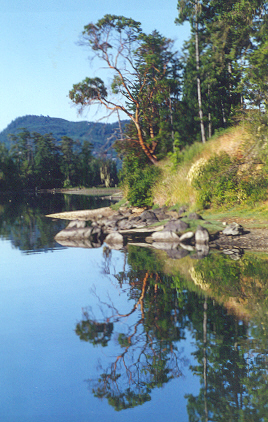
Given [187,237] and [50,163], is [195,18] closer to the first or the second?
[187,237]

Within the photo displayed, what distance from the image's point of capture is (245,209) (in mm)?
14406

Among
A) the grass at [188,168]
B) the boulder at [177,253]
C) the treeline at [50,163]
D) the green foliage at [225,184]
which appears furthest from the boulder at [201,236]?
the treeline at [50,163]

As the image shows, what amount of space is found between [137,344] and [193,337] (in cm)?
75

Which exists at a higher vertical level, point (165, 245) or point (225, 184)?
point (225, 184)

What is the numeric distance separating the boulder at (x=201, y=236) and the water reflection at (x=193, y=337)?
3536mm

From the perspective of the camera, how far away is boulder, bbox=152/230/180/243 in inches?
520

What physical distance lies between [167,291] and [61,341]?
2601 millimetres

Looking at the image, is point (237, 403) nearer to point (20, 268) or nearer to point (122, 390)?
point (122, 390)

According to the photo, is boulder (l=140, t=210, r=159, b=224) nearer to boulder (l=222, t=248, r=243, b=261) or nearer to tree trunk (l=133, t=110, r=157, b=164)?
boulder (l=222, t=248, r=243, b=261)

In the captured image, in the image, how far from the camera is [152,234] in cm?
1405

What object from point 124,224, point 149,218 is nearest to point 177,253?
point 149,218

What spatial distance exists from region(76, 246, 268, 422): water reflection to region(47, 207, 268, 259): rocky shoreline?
2.61 metres

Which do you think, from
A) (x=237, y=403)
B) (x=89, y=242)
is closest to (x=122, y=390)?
(x=237, y=403)

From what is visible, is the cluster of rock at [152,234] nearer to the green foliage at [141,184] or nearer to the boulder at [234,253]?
the boulder at [234,253]
